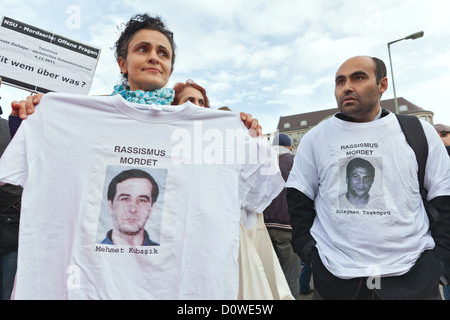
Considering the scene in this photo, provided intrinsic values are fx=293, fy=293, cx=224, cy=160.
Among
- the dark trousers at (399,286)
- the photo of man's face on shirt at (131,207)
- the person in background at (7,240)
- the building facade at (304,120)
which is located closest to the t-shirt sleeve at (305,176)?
the dark trousers at (399,286)

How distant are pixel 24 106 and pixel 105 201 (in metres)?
0.69

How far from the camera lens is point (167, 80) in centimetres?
193

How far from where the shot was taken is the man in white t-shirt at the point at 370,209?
5.14ft

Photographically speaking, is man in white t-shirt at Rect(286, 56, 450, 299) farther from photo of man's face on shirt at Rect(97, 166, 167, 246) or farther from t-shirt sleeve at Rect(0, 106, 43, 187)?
t-shirt sleeve at Rect(0, 106, 43, 187)

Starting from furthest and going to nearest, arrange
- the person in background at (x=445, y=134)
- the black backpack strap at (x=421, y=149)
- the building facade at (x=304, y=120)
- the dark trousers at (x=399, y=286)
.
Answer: the building facade at (x=304, y=120)
the person in background at (x=445, y=134)
the black backpack strap at (x=421, y=149)
the dark trousers at (x=399, y=286)

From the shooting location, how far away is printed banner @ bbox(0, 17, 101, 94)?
2641 millimetres

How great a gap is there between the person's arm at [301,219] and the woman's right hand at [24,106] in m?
1.59

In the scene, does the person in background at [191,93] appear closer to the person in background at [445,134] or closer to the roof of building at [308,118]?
the person in background at [445,134]

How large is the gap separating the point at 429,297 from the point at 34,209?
6.83 feet

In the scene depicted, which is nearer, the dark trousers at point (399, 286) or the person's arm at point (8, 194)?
the dark trousers at point (399, 286)

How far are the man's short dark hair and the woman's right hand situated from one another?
60cm

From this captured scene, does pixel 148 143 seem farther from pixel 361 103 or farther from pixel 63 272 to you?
pixel 361 103
